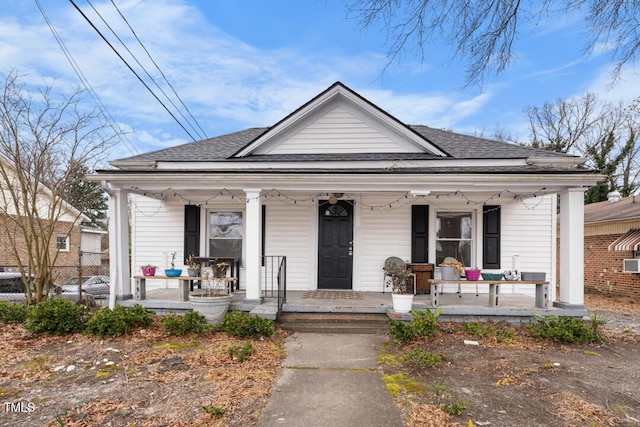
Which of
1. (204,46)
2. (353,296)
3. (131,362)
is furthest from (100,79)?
(353,296)

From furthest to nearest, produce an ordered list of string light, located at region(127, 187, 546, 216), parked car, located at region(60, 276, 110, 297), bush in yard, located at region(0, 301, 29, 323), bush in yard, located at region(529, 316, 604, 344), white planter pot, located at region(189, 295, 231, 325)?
parked car, located at region(60, 276, 110, 297), string light, located at region(127, 187, 546, 216), bush in yard, located at region(0, 301, 29, 323), white planter pot, located at region(189, 295, 231, 325), bush in yard, located at region(529, 316, 604, 344)

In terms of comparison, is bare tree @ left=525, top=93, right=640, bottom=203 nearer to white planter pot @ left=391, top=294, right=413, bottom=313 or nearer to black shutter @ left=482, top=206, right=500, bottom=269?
black shutter @ left=482, top=206, right=500, bottom=269

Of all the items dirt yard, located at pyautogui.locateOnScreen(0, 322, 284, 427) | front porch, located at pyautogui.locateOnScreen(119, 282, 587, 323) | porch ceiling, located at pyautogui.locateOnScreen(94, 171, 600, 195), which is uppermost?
porch ceiling, located at pyautogui.locateOnScreen(94, 171, 600, 195)

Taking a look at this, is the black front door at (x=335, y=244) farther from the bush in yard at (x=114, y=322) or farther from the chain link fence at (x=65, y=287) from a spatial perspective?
the chain link fence at (x=65, y=287)

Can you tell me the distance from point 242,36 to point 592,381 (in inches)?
383

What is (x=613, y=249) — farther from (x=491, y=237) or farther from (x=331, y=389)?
(x=331, y=389)

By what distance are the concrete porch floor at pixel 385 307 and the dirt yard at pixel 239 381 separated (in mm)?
581

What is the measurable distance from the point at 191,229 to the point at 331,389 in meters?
5.78

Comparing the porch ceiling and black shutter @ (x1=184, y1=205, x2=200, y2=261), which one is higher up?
the porch ceiling

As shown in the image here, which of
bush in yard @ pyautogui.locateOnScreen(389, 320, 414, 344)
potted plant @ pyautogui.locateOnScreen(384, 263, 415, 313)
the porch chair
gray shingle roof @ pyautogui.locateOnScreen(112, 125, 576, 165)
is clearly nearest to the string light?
gray shingle roof @ pyautogui.locateOnScreen(112, 125, 576, 165)

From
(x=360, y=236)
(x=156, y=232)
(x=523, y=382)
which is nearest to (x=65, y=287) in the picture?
(x=156, y=232)

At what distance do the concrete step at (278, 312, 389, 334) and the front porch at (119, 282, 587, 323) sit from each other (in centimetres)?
9

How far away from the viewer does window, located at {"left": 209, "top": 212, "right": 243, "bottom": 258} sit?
8.45 m

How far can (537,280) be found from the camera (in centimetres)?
617
